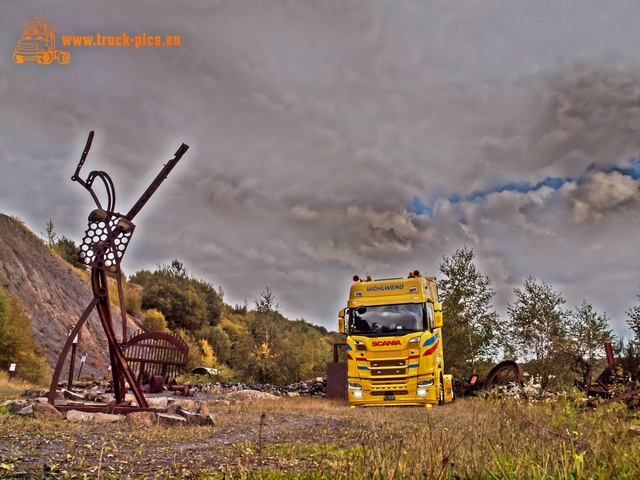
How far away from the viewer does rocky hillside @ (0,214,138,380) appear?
28250mm

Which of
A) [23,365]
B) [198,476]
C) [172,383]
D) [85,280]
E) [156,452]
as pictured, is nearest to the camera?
[198,476]

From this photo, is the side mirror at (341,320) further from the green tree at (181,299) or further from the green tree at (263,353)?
the green tree at (181,299)

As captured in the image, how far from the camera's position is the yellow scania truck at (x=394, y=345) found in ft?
50.0

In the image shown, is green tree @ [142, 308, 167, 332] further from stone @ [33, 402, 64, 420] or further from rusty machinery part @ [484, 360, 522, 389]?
stone @ [33, 402, 64, 420]

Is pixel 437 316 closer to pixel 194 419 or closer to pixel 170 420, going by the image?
pixel 194 419

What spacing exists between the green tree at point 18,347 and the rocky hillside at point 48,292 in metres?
2.42

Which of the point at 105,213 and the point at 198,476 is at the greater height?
the point at 105,213

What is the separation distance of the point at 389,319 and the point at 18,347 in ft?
56.5

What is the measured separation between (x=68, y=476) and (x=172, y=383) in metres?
14.6

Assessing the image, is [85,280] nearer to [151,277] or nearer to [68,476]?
[151,277]

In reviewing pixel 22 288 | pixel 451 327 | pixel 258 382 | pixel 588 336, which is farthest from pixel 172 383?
pixel 588 336

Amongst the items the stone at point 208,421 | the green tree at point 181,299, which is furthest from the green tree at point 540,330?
the green tree at point 181,299

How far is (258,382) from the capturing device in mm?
26547

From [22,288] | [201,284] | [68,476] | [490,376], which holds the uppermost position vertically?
[201,284]
